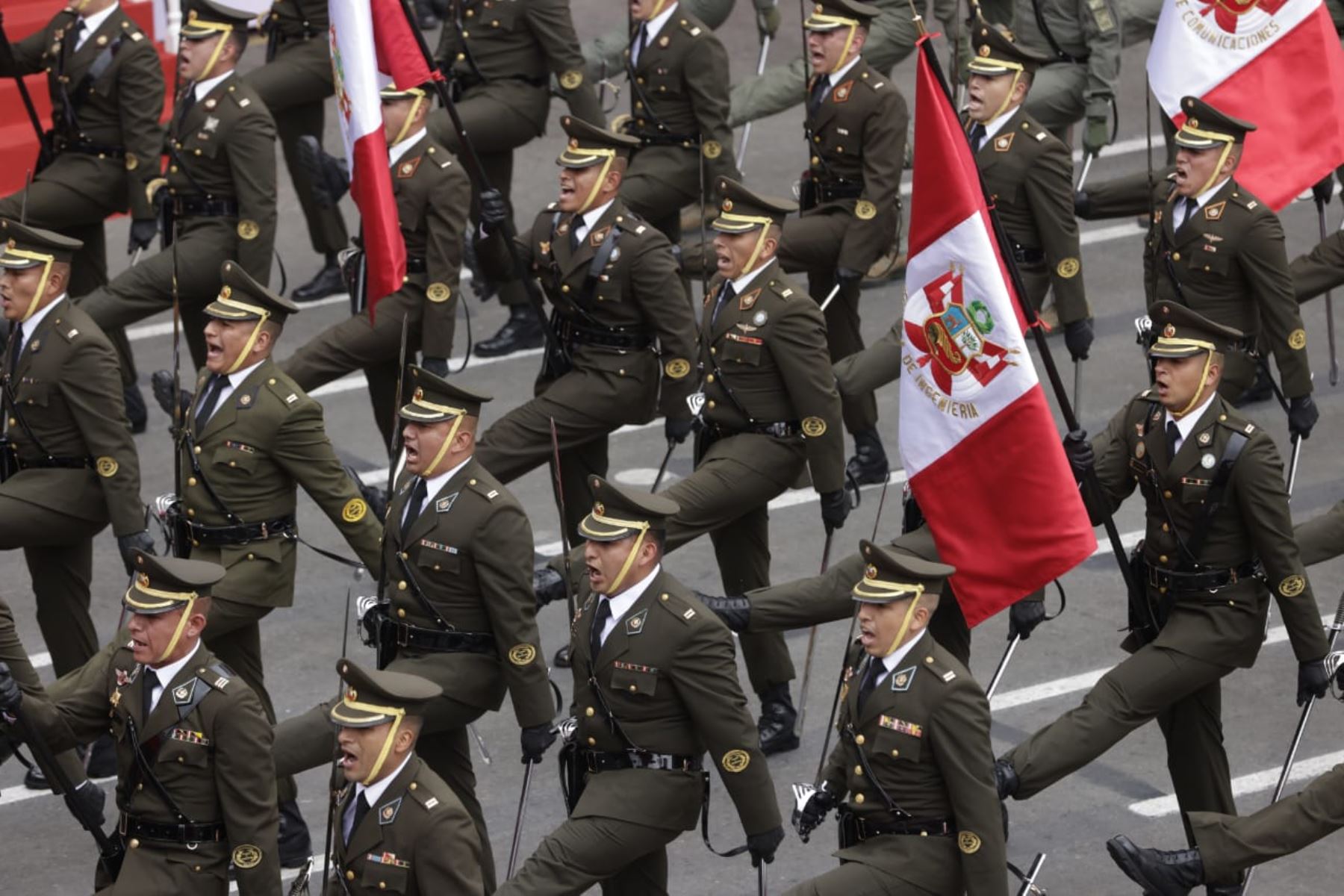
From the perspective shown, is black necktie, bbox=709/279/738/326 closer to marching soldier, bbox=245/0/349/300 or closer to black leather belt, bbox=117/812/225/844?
black leather belt, bbox=117/812/225/844

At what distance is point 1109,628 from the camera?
12.5 meters

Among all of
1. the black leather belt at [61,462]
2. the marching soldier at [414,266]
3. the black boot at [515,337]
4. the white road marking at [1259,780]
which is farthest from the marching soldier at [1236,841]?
the black boot at [515,337]

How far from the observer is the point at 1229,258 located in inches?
483

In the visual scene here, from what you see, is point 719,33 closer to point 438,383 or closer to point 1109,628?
point 1109,628

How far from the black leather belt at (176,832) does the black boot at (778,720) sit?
3.06m

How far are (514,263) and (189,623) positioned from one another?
4487mm

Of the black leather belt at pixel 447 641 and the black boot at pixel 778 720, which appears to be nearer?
the black leather belt at pixel 447 641

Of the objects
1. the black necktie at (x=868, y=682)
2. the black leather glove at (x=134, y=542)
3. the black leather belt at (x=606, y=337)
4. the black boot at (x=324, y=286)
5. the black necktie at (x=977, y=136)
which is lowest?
the black boot at (x=324, y=286)

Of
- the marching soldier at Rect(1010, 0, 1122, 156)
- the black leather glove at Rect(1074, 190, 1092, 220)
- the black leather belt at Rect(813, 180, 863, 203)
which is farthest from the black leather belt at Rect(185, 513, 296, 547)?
the marching soldier at Rect(1010, 0, 1122, 156)

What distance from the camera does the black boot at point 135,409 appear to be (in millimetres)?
14922

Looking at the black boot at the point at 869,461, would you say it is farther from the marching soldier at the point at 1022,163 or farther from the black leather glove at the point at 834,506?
the black leather glove at the point at 834,506

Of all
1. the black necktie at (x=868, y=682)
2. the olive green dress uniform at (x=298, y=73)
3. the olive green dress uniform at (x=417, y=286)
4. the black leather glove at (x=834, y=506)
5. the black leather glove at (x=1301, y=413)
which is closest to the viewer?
the black necktie at (x=868, y=682)

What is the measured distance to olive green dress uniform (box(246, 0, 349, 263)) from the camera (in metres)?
16.1

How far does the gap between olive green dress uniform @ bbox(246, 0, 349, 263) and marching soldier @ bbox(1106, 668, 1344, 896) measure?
313 inches
